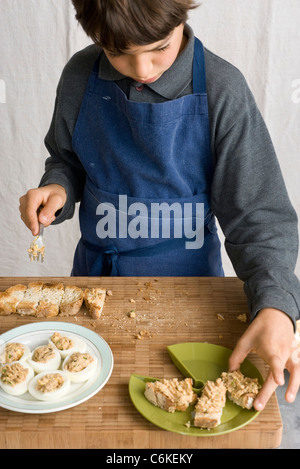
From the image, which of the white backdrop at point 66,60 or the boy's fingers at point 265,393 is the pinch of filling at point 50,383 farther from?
the white backdrop at point 66,60

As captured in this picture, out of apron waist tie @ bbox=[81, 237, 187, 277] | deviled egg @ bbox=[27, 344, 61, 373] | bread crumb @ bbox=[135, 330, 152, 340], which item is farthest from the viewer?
apron waist tie @ bbox=[81, 237, 187, 277]

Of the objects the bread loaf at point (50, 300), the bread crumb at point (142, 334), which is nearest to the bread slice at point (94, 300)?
the bread loaf at point (50, 300)

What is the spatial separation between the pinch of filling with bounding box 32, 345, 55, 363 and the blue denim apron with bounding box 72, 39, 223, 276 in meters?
0.42

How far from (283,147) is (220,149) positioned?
4.37 ft

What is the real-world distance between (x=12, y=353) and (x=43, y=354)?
2.4 inches

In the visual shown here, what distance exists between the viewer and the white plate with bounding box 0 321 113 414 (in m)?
1.06

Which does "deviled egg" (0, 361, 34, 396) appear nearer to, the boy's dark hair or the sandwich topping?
the sandwich topping

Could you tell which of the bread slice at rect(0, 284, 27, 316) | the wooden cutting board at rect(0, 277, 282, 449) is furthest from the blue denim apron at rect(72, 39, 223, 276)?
the bread slice at rect(0, 284, 27, 316)

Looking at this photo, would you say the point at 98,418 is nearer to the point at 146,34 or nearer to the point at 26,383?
the point at 26,383

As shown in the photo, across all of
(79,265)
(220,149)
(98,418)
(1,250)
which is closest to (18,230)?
(1,250)

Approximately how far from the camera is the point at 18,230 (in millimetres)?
2855

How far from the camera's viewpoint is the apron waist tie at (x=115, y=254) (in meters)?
1.55

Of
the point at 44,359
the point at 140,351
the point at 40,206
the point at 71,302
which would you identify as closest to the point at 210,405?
the point at 140,351

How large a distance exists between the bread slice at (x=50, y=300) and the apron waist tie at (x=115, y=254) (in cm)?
17
